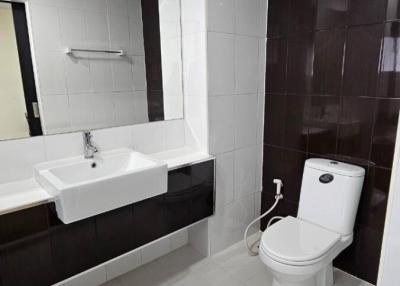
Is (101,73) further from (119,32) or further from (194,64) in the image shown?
(194,64)

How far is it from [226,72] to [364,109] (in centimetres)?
88

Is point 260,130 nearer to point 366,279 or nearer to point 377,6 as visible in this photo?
point 377,6

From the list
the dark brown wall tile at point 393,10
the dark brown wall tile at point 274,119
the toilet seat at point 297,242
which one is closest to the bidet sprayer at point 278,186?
the dark brown wall tile at point 274,119

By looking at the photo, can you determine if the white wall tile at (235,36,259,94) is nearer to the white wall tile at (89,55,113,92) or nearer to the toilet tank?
the toilet tank

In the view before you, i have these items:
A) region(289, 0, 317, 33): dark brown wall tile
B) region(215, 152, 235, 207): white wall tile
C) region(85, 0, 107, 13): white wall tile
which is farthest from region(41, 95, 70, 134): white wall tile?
region(289, 0, 317, 33): dark brown wall tile

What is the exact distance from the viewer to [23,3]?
A: 150 centimetres

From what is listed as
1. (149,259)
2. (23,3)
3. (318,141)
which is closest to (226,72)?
(318,141)

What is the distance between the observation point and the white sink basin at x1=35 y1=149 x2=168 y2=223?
130 centimetres

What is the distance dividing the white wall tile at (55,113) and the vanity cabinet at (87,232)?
1.57 feet

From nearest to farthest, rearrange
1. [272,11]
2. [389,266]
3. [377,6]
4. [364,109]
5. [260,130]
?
1. [389,266]
2. [377,6]
3. [364,109]
4. [272,11]
5. [260,130]

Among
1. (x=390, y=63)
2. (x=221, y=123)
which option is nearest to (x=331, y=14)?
(x=390, y=63)

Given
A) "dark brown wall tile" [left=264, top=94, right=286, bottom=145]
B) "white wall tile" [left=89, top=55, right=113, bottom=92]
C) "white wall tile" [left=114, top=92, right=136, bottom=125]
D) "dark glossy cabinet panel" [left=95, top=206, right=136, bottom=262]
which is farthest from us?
"dark brown wall tile" [left=264, top=94, right=286, bottom=145]

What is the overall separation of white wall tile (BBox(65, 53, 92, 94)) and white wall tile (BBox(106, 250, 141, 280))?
114 cm

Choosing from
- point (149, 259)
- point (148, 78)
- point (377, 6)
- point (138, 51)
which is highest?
point (377, 6)
